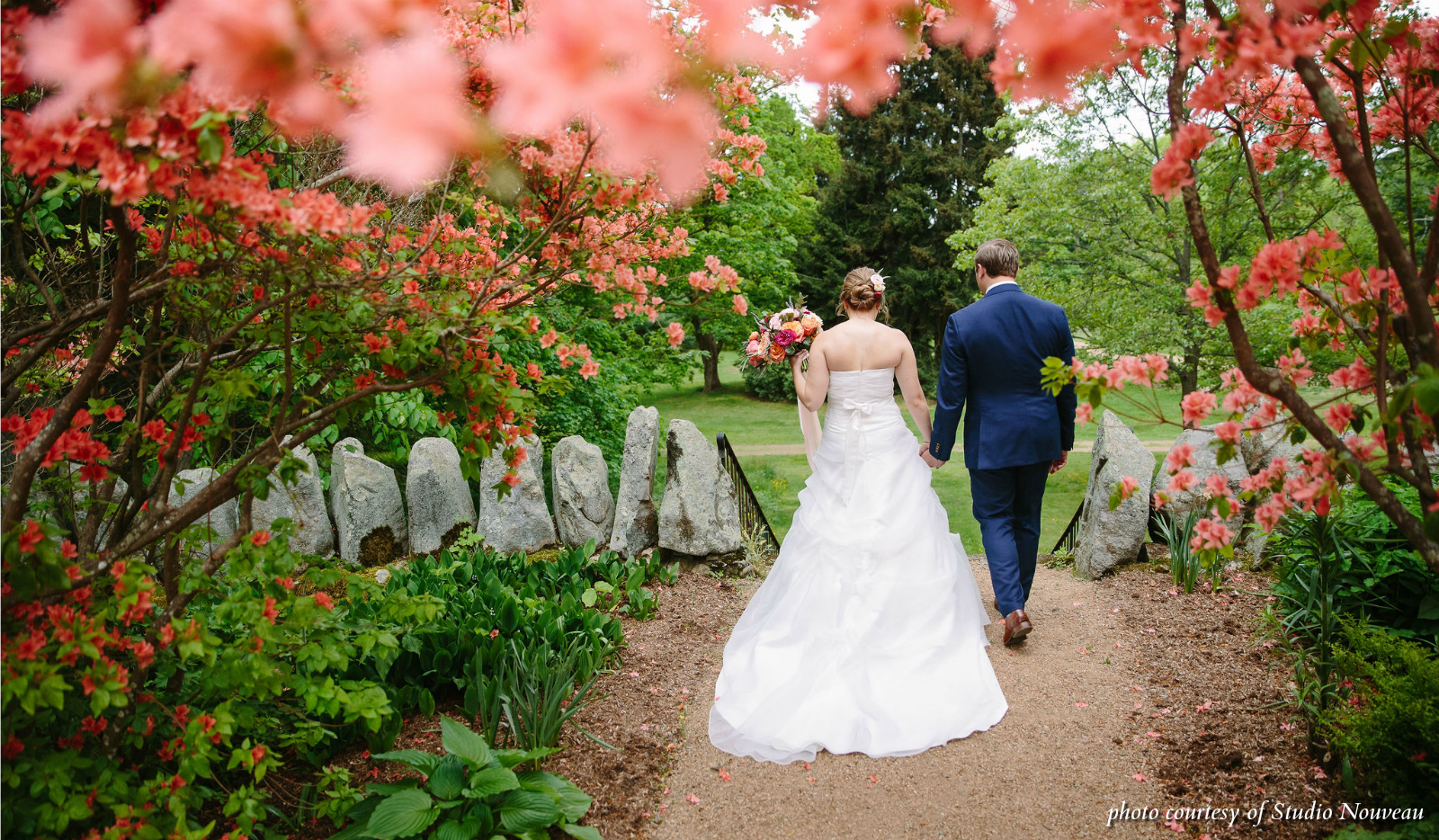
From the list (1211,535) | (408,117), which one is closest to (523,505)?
(1211,535)

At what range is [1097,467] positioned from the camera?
512cm

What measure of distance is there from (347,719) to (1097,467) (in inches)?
183

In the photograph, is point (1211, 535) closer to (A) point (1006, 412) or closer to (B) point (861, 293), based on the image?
(A) point (1006, 412)

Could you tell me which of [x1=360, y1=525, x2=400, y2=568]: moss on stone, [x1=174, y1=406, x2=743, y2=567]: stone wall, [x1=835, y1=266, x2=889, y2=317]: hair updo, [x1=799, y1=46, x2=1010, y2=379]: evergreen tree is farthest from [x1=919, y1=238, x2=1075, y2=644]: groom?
[x1=799, y1=46, x2=1010, y2=379]: evergreen tree

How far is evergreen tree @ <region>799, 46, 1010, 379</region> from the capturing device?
2042cm

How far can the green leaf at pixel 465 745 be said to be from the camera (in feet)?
7.86

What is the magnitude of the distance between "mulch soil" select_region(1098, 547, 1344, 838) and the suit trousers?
0.62 m

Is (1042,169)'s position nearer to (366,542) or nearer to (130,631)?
(366,542)

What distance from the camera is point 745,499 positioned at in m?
6.14

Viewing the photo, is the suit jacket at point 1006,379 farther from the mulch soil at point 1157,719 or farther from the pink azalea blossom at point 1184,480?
the pink azalea blossom at point 1184,480

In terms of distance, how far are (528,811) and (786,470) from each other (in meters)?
10.8

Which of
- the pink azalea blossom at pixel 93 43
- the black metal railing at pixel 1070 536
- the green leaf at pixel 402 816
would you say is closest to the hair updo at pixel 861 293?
the black metal railing at pixel 1070 536

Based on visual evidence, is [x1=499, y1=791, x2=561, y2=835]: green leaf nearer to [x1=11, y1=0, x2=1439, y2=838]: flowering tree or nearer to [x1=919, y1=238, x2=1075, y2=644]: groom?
[x1=11, y1=0, x2=1439, y2=838]: flowering tree

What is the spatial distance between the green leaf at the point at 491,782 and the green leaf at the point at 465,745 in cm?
4
